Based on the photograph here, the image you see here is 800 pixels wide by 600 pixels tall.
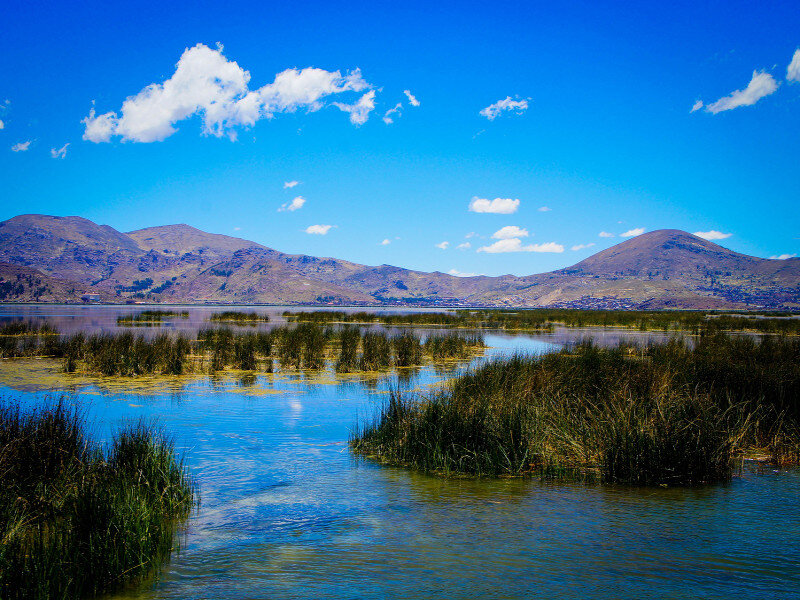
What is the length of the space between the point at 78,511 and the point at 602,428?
6451 mm

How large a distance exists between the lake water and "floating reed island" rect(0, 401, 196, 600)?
28 cm

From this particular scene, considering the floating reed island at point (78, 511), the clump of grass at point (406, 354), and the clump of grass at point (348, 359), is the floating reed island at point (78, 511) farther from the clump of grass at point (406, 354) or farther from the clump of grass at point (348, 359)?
the clump of grass at point (406, 354)

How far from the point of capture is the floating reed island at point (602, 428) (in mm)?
7238

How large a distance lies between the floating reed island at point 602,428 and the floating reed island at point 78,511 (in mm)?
3515

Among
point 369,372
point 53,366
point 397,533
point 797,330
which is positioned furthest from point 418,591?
point 797,330

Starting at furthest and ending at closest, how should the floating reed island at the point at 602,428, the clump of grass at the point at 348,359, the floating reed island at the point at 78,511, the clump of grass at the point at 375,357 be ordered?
the clump of grass at the point at 375,357 < the clump of grass at the point at 348,359 < the floating reed island at the point at 602,428 < the floating reed island at the point at 78,511

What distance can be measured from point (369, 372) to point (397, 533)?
12.6m

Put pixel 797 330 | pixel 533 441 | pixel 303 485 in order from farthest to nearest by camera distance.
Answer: pixel 797 330 → pixel 533 441 → pixel 303 485

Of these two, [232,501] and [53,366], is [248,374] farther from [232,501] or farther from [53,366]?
[232,501]

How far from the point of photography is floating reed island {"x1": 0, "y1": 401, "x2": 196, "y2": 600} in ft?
13.4

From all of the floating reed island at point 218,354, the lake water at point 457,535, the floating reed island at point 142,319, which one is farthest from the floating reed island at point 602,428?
the floating reed island at point 142,319

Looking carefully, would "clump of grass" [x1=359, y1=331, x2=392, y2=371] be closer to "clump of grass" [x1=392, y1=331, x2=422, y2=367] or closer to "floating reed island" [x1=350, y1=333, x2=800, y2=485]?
"clump of grass" [x1=392, y1=331, x2=422, y2=367]

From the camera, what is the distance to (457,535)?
5422 millimetres

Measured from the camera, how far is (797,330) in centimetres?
3741
